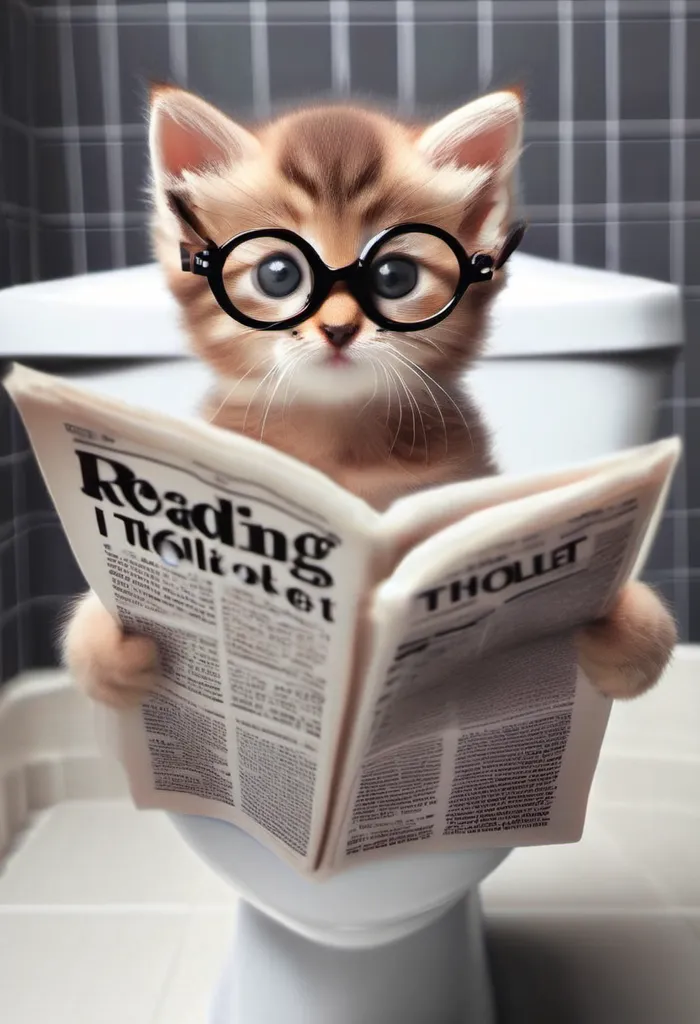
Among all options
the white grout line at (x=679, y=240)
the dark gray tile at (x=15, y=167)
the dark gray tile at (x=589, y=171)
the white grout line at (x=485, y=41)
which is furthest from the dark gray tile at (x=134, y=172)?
the white grout line at (x=679, y=240)

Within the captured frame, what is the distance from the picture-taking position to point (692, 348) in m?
1.11

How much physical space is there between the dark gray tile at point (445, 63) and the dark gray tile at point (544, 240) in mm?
162

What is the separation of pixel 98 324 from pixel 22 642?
1.54 feet

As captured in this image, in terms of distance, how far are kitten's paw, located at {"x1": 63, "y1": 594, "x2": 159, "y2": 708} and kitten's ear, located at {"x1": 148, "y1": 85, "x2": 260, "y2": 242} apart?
249 millimetres

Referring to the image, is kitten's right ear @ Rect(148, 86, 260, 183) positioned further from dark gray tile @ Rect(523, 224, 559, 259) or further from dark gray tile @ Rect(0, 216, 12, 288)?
dark gray tile @ Rect(523, 224, 559, 259)

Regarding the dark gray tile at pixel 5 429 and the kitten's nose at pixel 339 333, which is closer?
the kitten's nose at pixel 339 333

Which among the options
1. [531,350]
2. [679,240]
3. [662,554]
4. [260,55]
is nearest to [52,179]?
[260,55]

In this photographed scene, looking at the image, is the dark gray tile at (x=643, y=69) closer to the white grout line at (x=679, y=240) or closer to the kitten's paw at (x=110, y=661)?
the white grout line at (x=679, y=240)

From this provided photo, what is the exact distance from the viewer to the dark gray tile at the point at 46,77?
40.9 inches

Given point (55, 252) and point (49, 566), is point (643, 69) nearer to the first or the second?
point (55, 252)

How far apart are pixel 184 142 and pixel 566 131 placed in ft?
2.06

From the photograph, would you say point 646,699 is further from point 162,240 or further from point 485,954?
point 162,240

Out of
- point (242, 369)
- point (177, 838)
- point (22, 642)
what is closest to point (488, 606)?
point (242, 369)

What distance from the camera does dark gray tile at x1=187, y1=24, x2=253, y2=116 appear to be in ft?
3.42
